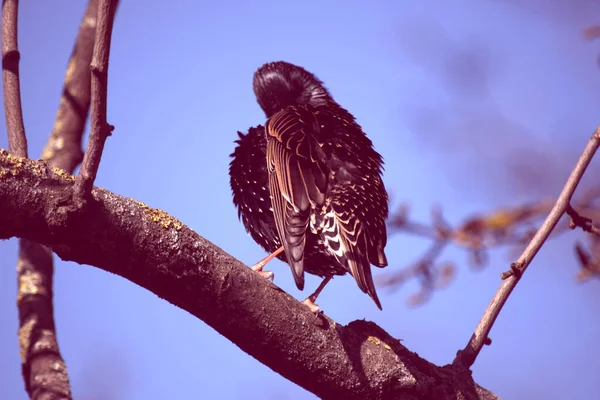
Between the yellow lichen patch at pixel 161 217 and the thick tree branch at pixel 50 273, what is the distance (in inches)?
63.3

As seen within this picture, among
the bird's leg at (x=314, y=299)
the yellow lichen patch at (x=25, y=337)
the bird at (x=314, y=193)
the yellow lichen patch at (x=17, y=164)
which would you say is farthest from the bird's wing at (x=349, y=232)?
the yellow lichen patch at (x=17, y=164)

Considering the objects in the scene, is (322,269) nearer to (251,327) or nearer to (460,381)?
(460,381)

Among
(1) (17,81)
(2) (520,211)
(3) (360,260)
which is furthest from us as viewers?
(3) (360,260)

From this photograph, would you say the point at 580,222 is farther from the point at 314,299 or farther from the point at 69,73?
the point at 69,73

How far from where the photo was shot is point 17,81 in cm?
320

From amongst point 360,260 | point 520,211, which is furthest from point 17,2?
point 520,211

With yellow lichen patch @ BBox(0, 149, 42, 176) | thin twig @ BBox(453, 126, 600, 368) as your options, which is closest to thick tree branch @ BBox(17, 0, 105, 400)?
yellow lichen patch @ BBox(0, 149, 42, 176)

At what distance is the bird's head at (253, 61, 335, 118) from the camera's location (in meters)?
5.90

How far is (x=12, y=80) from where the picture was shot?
125 inches

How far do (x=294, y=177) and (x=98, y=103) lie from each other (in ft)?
6.89

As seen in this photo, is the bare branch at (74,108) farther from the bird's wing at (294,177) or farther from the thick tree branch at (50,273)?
the bird's wing at (294,177)

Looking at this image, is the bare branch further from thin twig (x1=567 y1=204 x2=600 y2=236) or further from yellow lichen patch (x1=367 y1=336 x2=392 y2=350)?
thin twig (x1=567 y1=204 x2=600 y2=236)

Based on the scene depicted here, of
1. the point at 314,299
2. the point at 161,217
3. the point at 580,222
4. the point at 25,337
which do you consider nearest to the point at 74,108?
the point at 25,337

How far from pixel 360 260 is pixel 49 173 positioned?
6.72 feet
